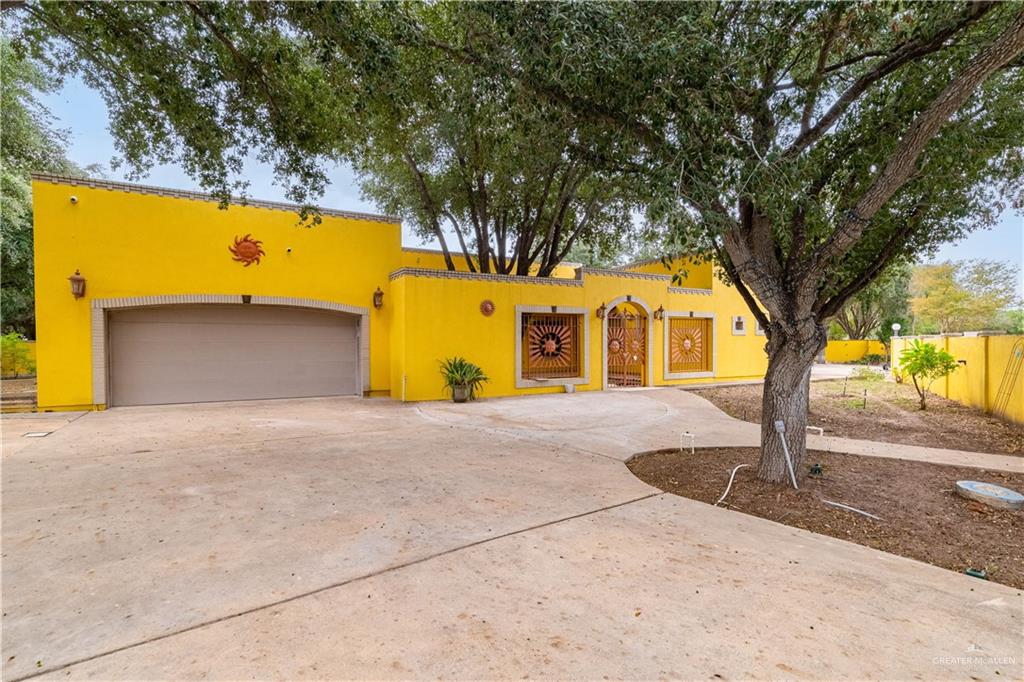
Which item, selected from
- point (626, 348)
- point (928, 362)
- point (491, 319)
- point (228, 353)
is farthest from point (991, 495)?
point (228, 353)

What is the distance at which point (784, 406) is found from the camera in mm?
4590

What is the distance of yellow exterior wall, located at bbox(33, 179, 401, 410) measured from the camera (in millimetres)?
9070

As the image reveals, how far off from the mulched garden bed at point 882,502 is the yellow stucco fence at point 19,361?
16.3m

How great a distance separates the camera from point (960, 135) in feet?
15.3

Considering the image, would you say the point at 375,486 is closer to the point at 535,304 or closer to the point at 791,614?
the point at 791,614

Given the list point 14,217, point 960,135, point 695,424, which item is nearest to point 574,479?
point 695,424

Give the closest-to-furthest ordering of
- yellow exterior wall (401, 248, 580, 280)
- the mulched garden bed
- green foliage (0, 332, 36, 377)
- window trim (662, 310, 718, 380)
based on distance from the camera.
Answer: the mulched garden bed < green foliage (0, 332, 36, 377) < window trim (662, 310, 718, 380) < yellow exterior wall (401, 248, 580, 280)

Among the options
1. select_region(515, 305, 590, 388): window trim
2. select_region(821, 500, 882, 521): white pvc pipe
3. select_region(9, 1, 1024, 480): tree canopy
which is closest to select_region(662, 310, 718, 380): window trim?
select_region(515, 305, 590, 388): window trim

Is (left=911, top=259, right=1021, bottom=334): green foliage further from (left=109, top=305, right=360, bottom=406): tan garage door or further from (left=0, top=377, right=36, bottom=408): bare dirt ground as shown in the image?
(left=0, top=377, right=36, bottom=408): bare dirt ground

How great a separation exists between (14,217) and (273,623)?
53.5 ft

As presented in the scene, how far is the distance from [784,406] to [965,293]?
101ft

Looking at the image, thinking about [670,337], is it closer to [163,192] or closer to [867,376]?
[867,376]

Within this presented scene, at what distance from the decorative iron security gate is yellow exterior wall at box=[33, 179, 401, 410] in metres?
6.36

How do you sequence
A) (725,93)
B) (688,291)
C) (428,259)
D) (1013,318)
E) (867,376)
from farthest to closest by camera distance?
(1013,318)
(867,376)
(428,259)
(688,291)
(725,93)
